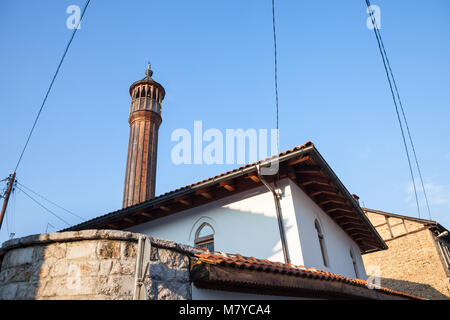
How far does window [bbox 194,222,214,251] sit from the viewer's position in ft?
26.3

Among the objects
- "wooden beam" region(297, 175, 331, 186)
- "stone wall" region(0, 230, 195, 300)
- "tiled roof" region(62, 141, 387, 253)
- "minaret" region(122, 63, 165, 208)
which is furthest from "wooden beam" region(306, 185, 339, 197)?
"minaret" region(122, 63, 165, 208)

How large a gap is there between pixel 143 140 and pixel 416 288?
17272mm

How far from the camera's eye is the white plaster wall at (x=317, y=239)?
7173mm

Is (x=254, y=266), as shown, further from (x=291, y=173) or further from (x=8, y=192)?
(x=8, y=192)

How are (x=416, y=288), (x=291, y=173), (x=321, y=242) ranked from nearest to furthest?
(x=291, y=173) < (x=321, y=242) < (x=416, y=288)

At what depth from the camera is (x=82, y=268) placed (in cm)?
337

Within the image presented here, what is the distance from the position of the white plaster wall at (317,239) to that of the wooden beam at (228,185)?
142 cm

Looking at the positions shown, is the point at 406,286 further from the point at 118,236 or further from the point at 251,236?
the point at 118,236

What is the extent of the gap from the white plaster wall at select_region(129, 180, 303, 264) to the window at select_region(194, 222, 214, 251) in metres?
0.11

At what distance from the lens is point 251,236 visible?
7.34 metres

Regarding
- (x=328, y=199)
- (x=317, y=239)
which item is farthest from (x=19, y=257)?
(x=328, y=199)

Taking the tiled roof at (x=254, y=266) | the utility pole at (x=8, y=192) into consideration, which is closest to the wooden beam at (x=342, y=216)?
the tiled roof at (x=254, y=266)

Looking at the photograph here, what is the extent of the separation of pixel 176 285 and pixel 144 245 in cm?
62

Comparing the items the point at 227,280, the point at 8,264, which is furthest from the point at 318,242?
the point at 8,264
